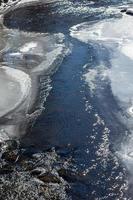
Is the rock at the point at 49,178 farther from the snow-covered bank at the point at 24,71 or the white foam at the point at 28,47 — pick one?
the white foam at the point at 28,47

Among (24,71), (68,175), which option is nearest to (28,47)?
(24,71)

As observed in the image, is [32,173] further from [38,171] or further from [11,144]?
[11,144]

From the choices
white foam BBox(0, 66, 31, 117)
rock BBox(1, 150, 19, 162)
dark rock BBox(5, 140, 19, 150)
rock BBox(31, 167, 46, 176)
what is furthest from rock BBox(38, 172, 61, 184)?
white foam BBox(0, 66, 31, 117)

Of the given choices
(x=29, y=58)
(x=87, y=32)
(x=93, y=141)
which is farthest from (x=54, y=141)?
(x=87, y=32)

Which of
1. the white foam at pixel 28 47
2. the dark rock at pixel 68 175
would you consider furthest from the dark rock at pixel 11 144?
the white foam at pixel 28 47

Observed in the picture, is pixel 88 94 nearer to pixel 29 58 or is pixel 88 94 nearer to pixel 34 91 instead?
pixel 34 91

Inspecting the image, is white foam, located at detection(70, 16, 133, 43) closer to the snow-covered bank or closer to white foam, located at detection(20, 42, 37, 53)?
the snow-covered bank

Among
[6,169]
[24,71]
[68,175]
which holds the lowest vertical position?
[68,175]

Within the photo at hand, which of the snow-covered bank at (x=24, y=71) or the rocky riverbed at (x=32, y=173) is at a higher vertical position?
the snow-covered bank at (x=24, y=71)
